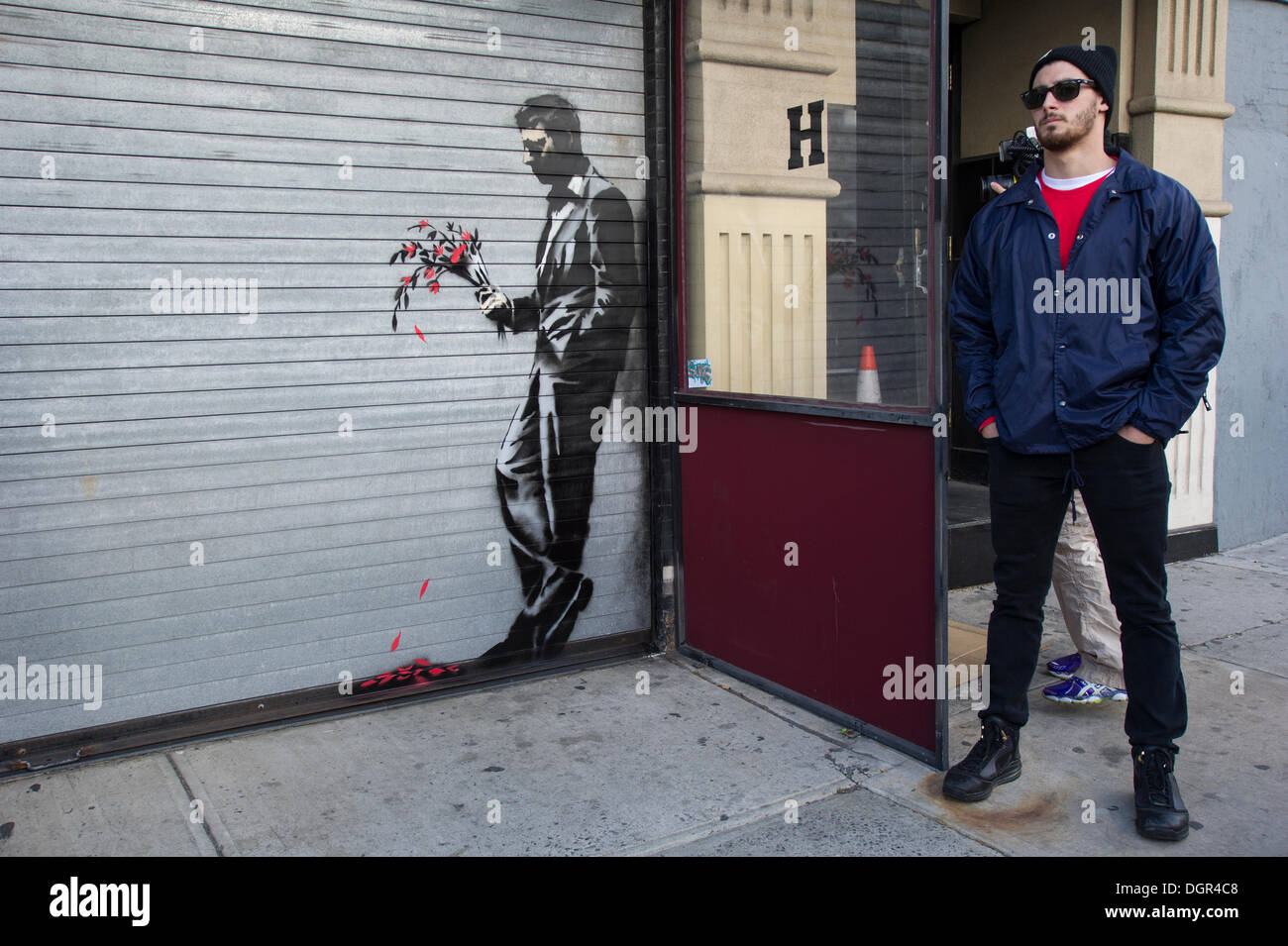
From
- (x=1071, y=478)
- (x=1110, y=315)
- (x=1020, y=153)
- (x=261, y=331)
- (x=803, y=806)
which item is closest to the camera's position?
(x=1110, y=315)

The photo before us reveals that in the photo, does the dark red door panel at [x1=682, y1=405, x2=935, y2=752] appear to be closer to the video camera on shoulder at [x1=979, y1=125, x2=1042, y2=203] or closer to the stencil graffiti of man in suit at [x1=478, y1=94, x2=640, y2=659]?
the stencil graffiti of man in suit at [x1=478, y1=94, x2=640, y2=659]

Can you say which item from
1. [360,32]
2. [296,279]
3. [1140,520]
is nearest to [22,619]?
[296,279]

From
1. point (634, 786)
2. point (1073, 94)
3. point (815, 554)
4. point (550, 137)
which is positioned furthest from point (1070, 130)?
point (634, 786)

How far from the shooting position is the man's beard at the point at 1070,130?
3.31m

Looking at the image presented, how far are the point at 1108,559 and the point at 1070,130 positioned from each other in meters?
1.33

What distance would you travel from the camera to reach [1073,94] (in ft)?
10.8

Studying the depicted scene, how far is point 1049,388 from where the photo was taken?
335cm

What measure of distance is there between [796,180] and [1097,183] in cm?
140

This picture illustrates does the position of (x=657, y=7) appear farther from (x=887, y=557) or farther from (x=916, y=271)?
(x=887, y=557)

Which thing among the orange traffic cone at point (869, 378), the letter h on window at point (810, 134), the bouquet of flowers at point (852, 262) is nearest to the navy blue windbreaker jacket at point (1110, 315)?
the orange traffic cone at point (869, 378)

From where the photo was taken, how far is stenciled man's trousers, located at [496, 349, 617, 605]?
4641 millimetres

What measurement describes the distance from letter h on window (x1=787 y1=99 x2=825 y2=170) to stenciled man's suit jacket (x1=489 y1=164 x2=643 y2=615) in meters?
0.80

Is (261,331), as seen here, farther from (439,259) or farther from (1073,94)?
(1073,94)

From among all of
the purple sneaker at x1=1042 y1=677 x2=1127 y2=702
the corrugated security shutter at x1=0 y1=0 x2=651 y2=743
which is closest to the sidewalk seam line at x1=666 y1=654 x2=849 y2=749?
the corrugated security shutter at x1=0 y1=0 x2=651 y2=743
